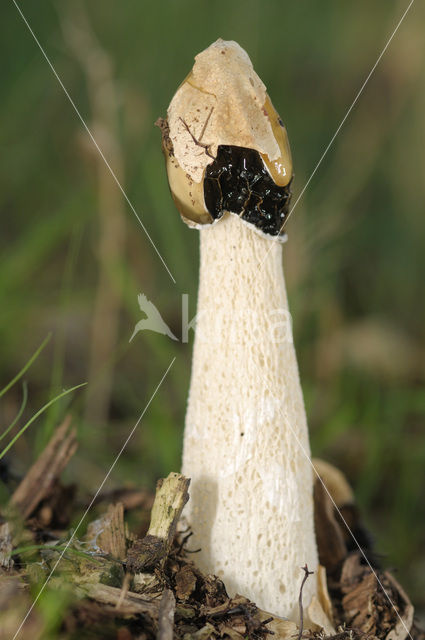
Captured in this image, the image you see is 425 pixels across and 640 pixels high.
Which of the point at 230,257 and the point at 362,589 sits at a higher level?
the point at 230,257

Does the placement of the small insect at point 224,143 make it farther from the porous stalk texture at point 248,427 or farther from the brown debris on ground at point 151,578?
the brown debris on ground at point 151,578

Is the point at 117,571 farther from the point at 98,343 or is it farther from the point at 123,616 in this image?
the point at 98,343

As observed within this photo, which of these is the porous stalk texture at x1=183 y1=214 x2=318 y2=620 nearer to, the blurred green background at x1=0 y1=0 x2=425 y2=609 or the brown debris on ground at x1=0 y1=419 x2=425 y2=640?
the brown debris on ground at x1=0 y1=419 x2=425 y2=640

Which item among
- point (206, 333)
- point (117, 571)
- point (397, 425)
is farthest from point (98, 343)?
point (117, 571)

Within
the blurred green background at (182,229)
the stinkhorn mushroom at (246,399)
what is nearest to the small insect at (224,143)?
the stinkhorn mushroom at (246,399)

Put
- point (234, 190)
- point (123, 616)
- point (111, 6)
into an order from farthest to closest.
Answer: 1. point (111, 6)
2. point (234, 190)
3. point (123, 616)

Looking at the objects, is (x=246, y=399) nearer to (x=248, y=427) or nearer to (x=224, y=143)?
(x=248, y=427)
